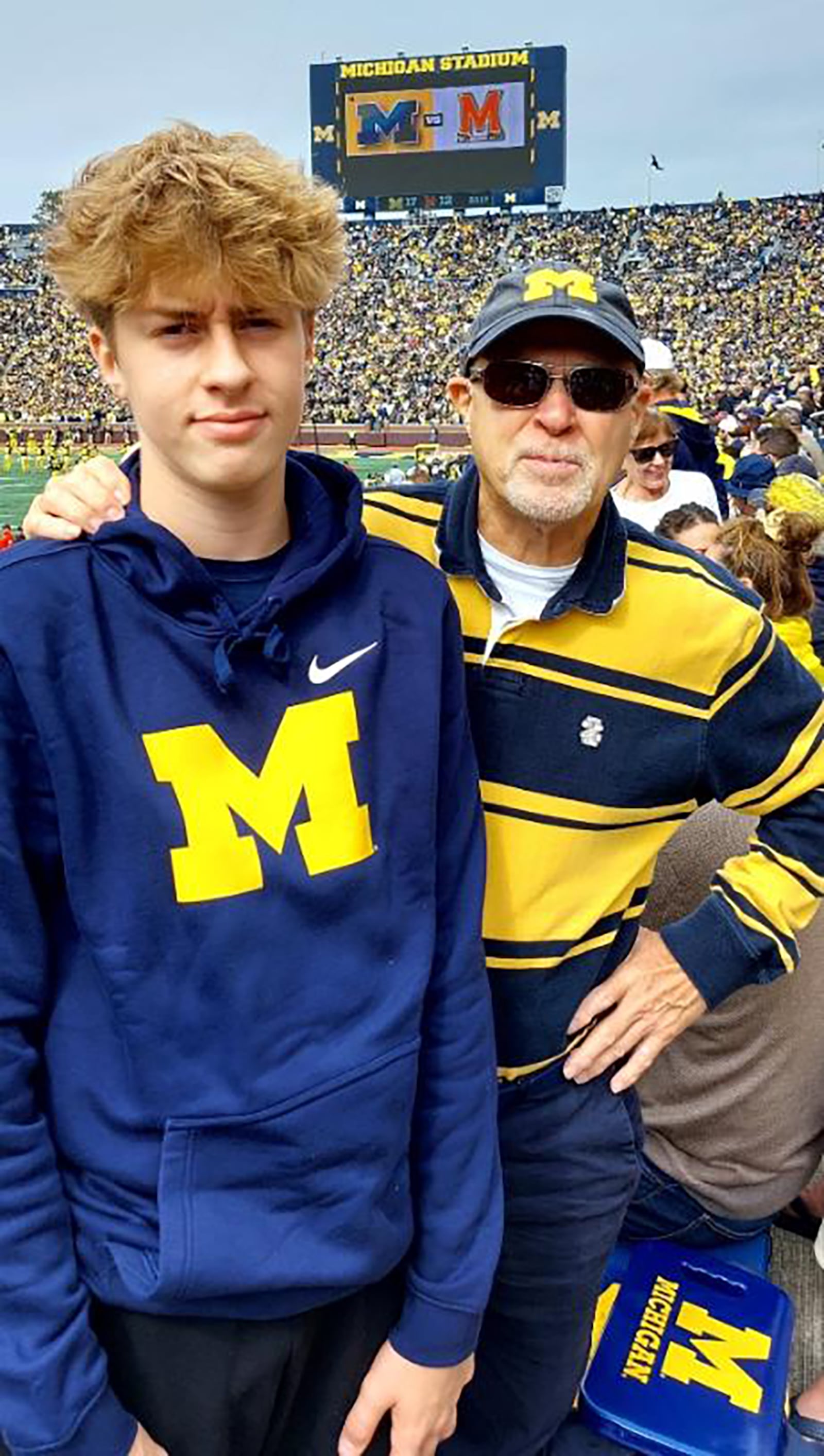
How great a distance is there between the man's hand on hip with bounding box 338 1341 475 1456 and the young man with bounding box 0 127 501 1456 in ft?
0.06

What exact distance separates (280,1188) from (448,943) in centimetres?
38

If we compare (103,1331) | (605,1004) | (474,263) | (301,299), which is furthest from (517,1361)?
(474,263)

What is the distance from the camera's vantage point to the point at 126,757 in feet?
4.27

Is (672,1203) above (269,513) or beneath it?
beneath

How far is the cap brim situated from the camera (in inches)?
70.3

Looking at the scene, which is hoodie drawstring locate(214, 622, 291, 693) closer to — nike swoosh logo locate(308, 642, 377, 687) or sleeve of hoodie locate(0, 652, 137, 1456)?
nike swoosh logo locate(308, 642, 377, 687)

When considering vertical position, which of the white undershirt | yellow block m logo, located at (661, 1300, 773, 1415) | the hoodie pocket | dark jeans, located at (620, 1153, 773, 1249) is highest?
the white undershirt

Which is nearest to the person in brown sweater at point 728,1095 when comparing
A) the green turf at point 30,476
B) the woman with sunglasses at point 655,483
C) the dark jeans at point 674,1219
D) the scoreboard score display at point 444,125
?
the dark jeans at point 674,1219

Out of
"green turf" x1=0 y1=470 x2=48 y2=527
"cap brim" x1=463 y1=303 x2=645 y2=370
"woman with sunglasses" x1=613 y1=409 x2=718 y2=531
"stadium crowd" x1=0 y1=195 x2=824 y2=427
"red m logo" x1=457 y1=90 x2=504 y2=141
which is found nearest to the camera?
"cap brim" x1=463 y1=303 x2=645 y2=370

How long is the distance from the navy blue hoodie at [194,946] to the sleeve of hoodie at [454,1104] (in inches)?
1.3

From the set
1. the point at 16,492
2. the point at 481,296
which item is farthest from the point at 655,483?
the point at 481,296

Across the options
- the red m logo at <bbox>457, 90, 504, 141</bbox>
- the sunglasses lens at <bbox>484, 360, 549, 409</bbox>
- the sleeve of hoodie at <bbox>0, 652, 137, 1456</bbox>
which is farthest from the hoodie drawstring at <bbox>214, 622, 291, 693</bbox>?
the red m logo at <bbox>457, 90, 504, 141</bbox>

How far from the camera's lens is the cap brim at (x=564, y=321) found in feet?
Result: 5.86

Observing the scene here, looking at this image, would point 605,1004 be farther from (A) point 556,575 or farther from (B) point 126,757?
(B) point 126,757
